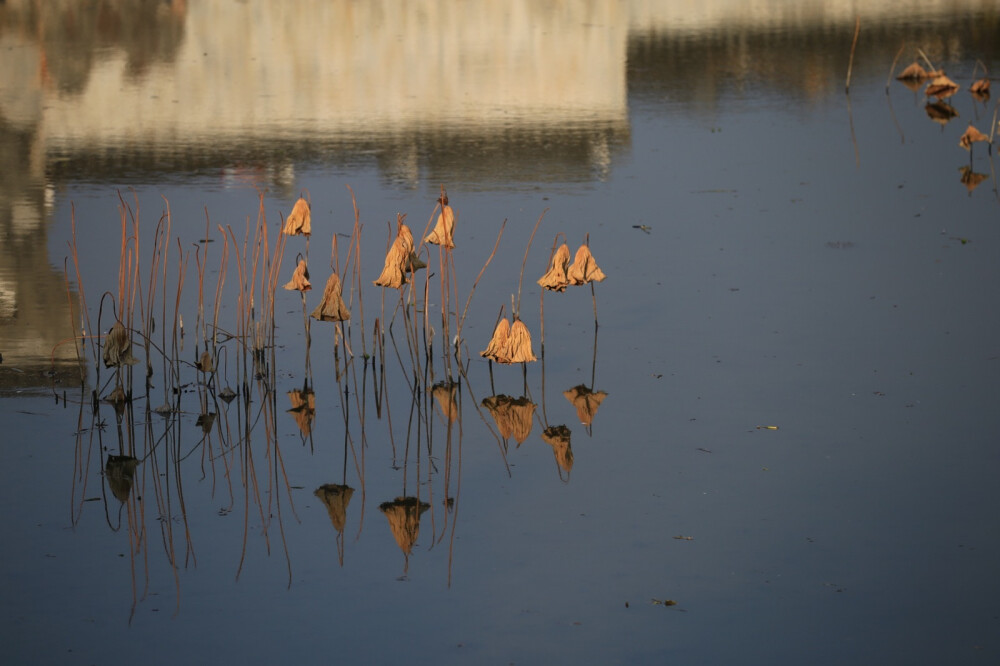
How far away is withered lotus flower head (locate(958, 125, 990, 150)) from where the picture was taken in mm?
11761

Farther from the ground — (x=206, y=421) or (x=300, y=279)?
(x=300, y=279)

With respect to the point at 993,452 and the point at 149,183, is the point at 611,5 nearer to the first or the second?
the point at 149,183

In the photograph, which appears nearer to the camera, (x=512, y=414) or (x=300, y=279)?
(x=512, y=414)

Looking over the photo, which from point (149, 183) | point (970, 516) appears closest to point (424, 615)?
point (970, 516)

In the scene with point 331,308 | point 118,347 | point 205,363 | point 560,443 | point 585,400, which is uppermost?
point 331,308

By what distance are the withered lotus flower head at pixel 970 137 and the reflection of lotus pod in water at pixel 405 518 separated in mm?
7864

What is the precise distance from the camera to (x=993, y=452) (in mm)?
5945

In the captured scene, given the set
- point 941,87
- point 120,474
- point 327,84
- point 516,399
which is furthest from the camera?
point 327,84

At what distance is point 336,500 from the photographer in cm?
567

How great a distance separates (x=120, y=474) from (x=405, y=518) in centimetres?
137

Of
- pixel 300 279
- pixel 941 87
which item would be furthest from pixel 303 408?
pixel 941 87

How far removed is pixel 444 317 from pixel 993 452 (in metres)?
2.71

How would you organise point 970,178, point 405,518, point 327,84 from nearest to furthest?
point 405,518 < point 970,178 < point 327,84

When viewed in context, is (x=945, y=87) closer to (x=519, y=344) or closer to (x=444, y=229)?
(x=519, y=344)
